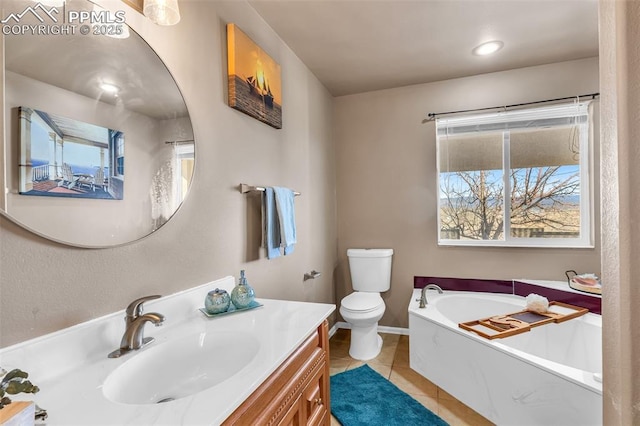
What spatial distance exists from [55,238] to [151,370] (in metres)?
0.50

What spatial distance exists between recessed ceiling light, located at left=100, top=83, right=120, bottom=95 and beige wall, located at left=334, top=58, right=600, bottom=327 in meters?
2.48

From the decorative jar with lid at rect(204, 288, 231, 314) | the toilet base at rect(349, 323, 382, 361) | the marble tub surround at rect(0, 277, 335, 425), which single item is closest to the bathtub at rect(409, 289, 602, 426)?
the toilet base at rect(349, 323, 382, 361)

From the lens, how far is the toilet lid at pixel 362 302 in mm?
2553

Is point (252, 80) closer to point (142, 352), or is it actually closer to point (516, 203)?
point (142, 352)

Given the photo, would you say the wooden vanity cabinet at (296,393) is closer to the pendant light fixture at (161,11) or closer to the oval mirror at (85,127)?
the oval mirror at (85,127)

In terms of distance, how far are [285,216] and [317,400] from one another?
1.04m

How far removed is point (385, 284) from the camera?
10.0 feet

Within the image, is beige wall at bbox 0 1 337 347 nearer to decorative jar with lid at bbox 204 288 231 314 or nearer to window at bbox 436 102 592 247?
decorative jar with lid at bbox 204 288 231 314

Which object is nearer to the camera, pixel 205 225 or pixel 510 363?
pixel 205 225

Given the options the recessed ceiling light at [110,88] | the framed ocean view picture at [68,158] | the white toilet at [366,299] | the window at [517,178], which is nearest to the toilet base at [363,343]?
the white toilet at [366,299]

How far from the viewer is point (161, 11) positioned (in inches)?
46.2

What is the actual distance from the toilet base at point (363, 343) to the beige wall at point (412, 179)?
594 millimetres

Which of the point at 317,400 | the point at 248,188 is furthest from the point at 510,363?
the point at 248,188

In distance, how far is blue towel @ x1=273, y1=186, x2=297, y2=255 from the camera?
6.29 feet
